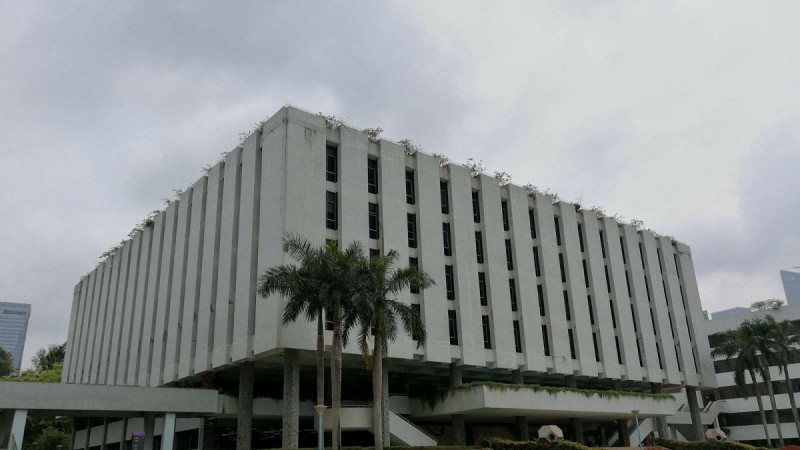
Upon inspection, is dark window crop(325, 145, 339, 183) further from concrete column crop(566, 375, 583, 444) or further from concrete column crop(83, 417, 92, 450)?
concrete column crop(83, 417, 92, 450)

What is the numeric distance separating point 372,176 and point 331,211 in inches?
195

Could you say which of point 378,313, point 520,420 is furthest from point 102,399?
point 520,420

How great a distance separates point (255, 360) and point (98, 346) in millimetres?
33336

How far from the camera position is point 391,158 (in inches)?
1885

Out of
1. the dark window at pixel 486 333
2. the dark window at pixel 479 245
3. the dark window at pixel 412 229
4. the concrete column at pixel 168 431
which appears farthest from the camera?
the dark window at pixel 479 245

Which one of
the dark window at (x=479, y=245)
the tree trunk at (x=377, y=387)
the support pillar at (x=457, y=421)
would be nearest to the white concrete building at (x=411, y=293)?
the dark window at (x=479, y=245)

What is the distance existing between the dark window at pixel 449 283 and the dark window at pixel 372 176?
818cm

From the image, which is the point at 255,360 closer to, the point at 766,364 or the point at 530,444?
the point at 530,444

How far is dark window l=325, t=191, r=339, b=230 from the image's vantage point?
1708 inches

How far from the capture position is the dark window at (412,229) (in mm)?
47656

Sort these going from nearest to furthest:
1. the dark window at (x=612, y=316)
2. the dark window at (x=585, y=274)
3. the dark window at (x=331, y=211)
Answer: the dark window at (x=331, y=211) < the dark window at (x=585, y=274) < the dark window at (x=612, y=316)

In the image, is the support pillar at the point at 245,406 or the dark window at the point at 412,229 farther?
the dark window at the point at 412,229

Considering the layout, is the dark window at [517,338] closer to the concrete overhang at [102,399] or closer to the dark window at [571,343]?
the dark window at [571,343]

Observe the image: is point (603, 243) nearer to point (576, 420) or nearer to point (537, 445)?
point (576, 420)
